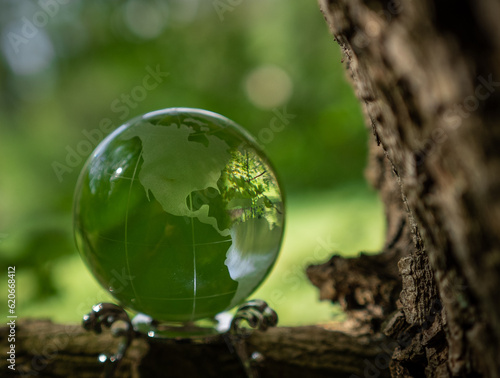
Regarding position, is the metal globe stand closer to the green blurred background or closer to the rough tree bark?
the rough tree bark

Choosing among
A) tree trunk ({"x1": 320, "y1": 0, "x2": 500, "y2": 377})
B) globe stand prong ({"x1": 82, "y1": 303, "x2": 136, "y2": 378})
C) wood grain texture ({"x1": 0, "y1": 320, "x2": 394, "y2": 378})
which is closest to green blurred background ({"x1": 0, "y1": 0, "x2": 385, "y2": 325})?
wood grain texture ({"x1": 0, "y1": 320, "x2": 394, "y2": 378})

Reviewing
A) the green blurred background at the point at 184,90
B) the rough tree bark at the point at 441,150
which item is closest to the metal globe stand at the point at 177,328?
the rough tree bark at the point at 441,150

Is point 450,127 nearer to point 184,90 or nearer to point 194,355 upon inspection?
point 194,355

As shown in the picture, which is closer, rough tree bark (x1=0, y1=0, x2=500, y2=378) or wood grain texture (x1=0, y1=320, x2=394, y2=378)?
rough tree bark (x1=0, y1=0, x2=500, y2=378)

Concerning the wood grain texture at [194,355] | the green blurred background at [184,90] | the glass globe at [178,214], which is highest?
the green blurred background at [184,90]

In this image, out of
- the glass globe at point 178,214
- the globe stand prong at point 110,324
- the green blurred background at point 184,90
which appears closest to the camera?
the glass globe at point 178,214

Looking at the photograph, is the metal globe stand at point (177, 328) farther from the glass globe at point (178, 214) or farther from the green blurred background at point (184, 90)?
the green blurred background at point (184, 90)

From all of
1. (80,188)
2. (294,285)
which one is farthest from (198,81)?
(80,188)

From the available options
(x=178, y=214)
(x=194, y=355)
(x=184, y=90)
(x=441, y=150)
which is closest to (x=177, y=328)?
(x=194, y=355)
